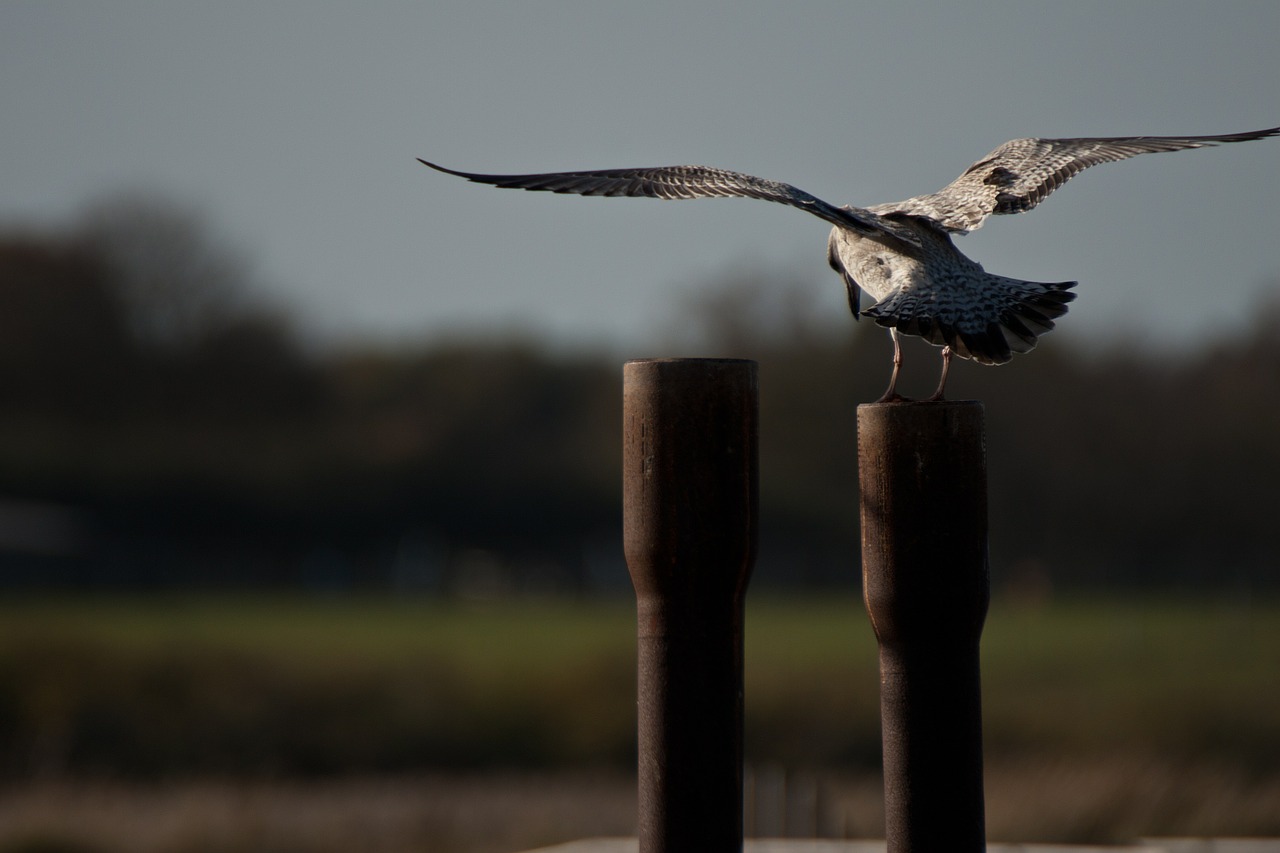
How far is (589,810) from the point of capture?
15742 millimetres

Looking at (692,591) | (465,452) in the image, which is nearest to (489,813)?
(692,591)

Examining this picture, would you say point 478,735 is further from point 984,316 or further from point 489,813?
point 984,316

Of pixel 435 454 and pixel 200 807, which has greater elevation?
pixel 435 454

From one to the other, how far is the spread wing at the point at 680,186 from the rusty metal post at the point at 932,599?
29.1 inches

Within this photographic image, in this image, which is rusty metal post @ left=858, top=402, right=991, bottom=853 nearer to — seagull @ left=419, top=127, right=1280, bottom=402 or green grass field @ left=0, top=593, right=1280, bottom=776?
seagull @ left=419, top=127, right=1280, bottom=402

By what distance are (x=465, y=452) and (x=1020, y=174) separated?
40.5 m

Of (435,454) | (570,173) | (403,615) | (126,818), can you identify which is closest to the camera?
(570,173)

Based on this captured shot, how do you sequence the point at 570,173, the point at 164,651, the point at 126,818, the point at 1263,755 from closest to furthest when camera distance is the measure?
the point at 570,173, the point at 126,818, the point at 1263,755, the point at 164,651

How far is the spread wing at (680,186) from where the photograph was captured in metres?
5.57

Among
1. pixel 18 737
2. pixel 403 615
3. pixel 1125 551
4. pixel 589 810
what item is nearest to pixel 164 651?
pixel 18 737

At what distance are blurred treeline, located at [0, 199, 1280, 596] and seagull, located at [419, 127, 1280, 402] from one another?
98.7ft

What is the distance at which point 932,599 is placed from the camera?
5441 mm

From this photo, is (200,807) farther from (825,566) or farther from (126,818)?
(825,566)

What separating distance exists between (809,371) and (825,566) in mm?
11322
